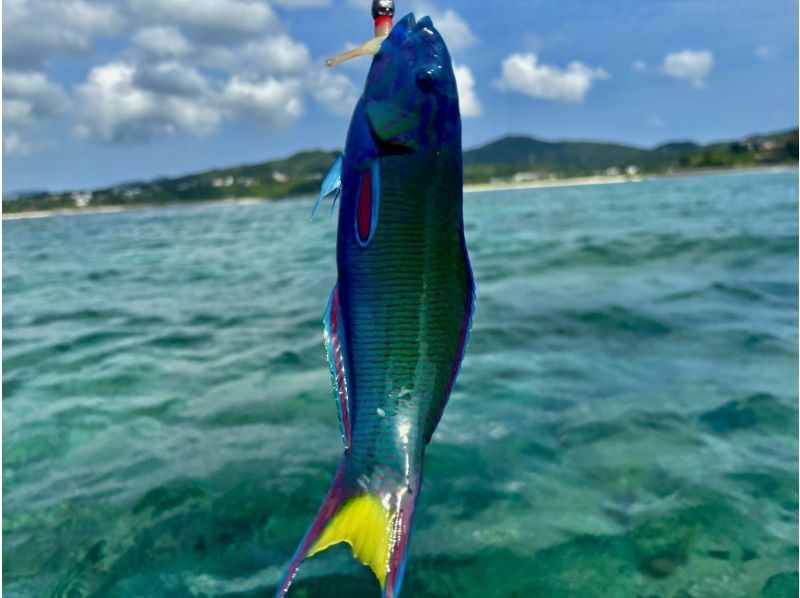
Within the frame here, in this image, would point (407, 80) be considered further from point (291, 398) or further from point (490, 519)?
point (291, 398)

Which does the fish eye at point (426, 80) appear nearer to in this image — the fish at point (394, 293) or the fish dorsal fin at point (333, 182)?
the fish at point (394, 293)

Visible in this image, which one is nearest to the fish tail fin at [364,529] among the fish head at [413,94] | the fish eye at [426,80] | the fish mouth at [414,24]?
the fish head at [413,94]

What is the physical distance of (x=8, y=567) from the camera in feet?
15.6

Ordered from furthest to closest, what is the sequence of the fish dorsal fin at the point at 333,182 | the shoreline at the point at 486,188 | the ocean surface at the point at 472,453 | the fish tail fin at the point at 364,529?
the shoreline at the point at 486,188
the ocean surface at the point at 472,453
the fish dorsal fin at the point at 333,182
the fish tail fin at the point at 364,529

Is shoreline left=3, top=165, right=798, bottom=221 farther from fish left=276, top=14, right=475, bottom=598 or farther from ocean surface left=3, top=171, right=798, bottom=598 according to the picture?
fish left=276, top=14, right=475, bottom=598

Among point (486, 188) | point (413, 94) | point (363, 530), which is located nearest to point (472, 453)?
point (363, 530)

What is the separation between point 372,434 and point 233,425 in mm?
5458

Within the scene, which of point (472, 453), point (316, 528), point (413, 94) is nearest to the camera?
point (413, 94)

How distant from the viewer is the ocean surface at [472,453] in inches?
178

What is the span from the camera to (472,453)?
6.08m

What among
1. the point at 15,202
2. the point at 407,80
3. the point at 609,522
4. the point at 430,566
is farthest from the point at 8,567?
the point at 15,202

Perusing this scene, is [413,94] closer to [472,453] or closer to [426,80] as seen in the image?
[426,80]

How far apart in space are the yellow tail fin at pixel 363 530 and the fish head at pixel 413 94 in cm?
109

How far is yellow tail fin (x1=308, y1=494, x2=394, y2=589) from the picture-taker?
1839 mm
